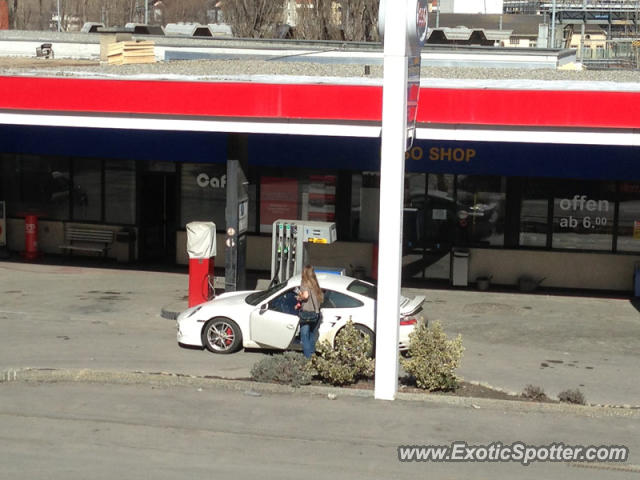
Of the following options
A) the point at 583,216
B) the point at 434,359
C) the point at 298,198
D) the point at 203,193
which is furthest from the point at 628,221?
the point at 434,359

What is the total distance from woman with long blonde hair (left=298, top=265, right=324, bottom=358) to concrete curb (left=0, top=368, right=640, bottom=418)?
1.50 metres

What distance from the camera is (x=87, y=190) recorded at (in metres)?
24.9

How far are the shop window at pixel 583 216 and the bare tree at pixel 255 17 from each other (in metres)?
39.7

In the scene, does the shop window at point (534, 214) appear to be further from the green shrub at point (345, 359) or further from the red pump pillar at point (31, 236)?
the red pump pillar at point (31, 236)

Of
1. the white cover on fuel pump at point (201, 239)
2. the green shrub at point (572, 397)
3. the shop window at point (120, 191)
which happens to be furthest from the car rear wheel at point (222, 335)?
the shop window at point (120, 191)

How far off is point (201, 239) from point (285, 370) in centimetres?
575

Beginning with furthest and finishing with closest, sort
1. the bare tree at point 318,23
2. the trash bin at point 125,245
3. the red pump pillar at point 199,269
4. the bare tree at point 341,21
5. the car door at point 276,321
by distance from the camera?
the bare tree at point 318,23
the bare tree at point 341,21
the trash bin at point 125,245
the red pump pillar at point 199,269
the car door at point 276,321

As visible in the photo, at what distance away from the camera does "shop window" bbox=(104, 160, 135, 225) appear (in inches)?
965

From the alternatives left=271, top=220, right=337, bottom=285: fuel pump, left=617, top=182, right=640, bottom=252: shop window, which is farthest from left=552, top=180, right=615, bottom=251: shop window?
left=271, top=220, right=337, bottom=285: fuel pump

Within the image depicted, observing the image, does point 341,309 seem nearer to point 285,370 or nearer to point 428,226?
point 285,370

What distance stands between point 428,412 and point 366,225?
1071cm

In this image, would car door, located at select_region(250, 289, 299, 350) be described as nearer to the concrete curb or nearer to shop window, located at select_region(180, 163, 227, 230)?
the concrete curb

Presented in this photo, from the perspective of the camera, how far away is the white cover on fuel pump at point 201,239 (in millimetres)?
18672

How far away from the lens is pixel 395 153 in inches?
495
